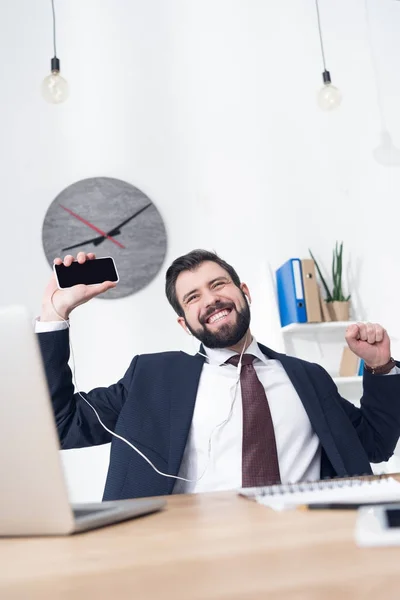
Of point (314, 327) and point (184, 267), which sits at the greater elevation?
point (184, 267)

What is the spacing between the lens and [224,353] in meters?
1.93

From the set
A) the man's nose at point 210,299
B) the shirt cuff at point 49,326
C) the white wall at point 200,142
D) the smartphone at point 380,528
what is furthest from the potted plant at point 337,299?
the smartphone at point 380,528

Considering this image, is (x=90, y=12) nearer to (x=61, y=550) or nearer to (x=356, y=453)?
(x=356, y=453)

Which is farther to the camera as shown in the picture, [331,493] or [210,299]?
[210,299]

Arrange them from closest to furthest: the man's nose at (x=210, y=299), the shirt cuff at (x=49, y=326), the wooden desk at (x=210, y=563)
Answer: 1. the wooden desk at (x=210, y=563)
2. the shirt cuff at (x=49, y=326)
3. the man's nose at (x=210, y=299)

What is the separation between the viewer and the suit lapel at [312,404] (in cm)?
158

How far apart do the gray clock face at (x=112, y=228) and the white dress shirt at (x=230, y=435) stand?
4.56 ft

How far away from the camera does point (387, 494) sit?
0.74 meters

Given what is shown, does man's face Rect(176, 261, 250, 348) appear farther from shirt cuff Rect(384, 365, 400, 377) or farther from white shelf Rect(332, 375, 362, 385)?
white shelf Rect(332, 375, 362, 385)

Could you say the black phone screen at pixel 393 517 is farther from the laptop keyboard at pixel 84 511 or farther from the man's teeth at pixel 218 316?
the man's teeth at pixel 218 316

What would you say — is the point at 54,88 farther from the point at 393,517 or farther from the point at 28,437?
the point at 393,517

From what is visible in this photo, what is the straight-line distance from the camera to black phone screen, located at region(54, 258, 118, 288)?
1544 mm

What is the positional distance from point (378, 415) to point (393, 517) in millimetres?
1313

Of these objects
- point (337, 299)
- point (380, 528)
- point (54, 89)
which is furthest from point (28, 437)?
point (337, 299)
